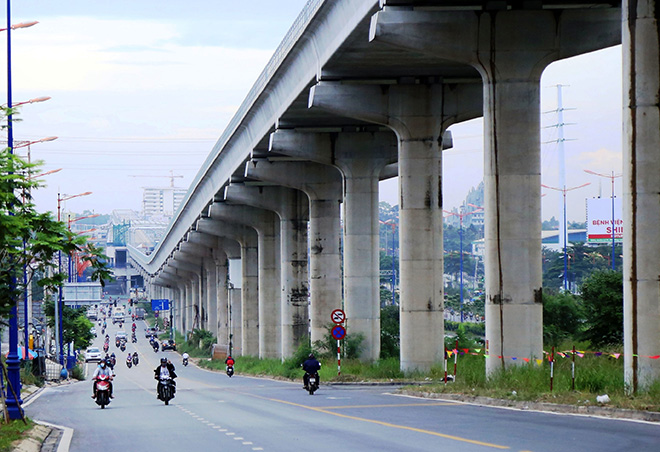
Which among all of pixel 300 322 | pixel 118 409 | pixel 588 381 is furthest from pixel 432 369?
pixel 300 322

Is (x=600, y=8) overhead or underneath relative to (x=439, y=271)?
overhead

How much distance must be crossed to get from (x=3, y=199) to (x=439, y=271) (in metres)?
22.1

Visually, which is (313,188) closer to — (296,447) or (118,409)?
(118,409)

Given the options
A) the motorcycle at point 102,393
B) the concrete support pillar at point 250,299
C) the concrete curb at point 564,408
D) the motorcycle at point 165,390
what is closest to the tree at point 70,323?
the concrete support pillar at point 250,299

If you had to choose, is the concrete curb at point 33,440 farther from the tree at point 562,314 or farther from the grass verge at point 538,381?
the tree at point 562,314

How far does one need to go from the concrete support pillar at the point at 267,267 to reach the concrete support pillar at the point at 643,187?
54034mm

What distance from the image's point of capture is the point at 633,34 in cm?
2175

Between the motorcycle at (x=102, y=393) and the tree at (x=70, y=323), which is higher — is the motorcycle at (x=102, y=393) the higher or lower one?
the higher one

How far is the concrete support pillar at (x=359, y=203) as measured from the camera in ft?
160

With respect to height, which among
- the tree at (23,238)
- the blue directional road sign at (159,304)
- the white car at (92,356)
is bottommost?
the white car at (92,356)

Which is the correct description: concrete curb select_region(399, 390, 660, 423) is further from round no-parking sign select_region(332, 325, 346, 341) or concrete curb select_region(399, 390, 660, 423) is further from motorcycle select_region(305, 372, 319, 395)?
round no-parking sign select_region(332, 325, 346, 341)

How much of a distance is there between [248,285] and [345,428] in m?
64.5

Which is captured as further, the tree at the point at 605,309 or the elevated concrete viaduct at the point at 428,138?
the tree at the point at 605,309


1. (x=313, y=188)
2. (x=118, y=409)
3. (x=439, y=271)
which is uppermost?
(x=313, y=188)
